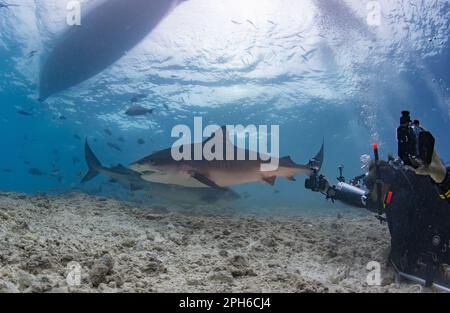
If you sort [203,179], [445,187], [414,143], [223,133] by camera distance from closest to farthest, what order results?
[414,143]
[445,187]
[203,179]
[223,133]

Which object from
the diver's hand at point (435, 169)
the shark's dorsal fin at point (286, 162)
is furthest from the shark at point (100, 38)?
the diver's hand at point (435, 169)

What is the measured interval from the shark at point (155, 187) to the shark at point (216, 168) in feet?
13.9

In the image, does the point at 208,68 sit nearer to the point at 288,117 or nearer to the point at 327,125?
the point at 288,117

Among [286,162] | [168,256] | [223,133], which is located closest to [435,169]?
[168,256]

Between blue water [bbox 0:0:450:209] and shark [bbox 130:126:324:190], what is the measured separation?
8.74 m

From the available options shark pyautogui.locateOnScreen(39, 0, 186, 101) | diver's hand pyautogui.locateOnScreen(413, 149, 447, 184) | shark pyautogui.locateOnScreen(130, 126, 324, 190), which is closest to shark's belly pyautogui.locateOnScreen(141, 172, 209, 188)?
shark pyautogui.locateOnScreen(130, 126, 324, 190)

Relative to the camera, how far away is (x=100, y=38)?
16.7 meters

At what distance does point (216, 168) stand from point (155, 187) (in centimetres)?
820

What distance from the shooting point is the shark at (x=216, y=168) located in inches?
239

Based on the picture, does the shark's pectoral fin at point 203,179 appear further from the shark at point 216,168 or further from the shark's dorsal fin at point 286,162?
the shark's dorsal fin at point 286,162

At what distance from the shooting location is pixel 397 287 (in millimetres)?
3648

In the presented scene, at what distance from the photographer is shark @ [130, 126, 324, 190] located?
6.08 meters

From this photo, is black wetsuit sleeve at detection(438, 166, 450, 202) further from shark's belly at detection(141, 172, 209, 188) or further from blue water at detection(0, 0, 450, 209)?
blue water at detection(0, 0, 450, 209)

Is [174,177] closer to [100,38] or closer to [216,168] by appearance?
[216,168]
